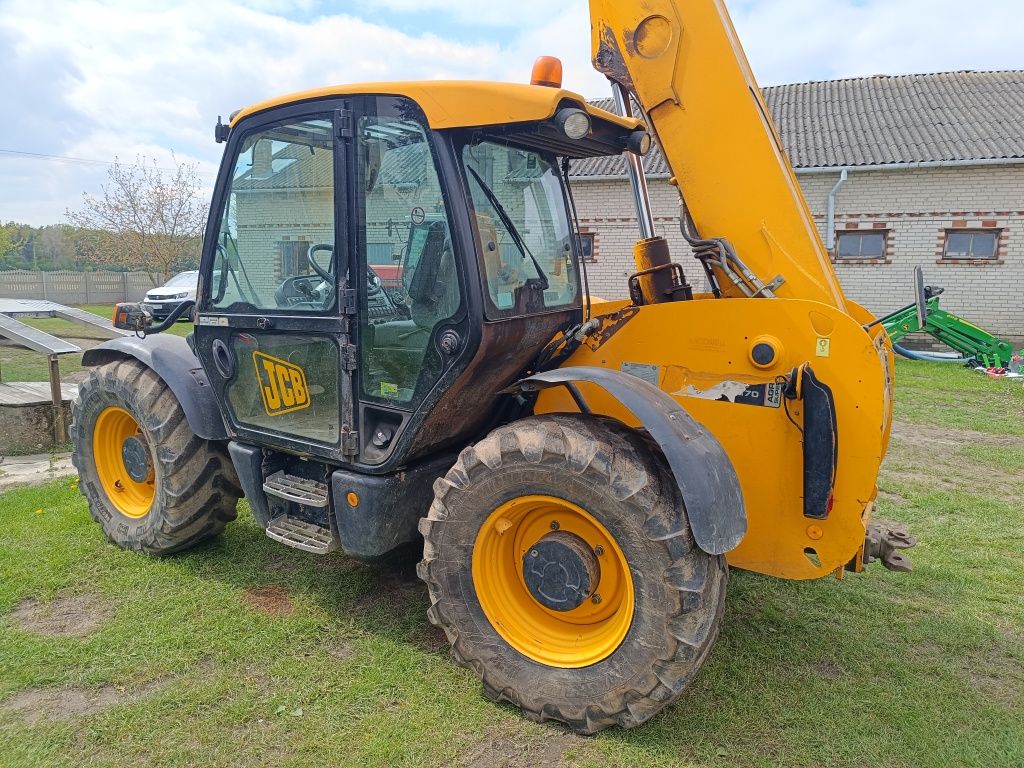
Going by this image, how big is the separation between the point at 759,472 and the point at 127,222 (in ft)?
85.7

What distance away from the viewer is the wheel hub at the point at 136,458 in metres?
4.05

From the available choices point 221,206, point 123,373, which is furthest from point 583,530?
point 123,373

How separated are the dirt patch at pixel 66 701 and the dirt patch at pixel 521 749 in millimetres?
1357

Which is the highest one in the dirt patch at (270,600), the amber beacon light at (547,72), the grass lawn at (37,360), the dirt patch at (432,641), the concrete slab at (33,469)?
the amber beacon light at (547,72)

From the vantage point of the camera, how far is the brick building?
13.1 metres

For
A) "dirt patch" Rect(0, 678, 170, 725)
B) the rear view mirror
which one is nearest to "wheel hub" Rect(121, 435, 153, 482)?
the rear view mirror

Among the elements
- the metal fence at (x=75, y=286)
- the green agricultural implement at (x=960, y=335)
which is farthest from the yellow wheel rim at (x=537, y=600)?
the metal fence at (x=75, y=286)

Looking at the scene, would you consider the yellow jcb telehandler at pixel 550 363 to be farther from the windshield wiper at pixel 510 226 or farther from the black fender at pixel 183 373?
the black fender at pixel 183 373

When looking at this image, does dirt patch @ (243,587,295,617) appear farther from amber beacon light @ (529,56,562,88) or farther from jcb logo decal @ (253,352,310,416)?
amber beacon light @ (529,56,562,88)

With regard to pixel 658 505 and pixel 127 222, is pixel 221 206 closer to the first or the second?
pixel 658 505

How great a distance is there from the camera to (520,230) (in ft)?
10.0

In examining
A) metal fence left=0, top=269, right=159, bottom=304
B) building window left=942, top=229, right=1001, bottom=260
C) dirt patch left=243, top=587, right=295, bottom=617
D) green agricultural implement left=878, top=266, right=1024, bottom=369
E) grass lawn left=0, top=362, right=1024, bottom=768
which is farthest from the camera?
metal fence left=0, top=269, right=159, bottom=304

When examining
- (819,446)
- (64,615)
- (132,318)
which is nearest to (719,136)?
(819,446)

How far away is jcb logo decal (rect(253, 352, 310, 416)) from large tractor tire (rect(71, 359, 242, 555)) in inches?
28.0
